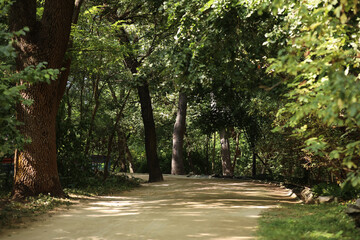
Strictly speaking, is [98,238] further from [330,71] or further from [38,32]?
[38,32]

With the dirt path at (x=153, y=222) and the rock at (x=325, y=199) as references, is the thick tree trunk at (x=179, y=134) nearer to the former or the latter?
the dirt path at (x=153, y=222)

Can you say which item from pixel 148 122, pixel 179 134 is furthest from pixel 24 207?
pixel 179 134

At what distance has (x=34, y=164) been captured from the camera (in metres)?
9.38

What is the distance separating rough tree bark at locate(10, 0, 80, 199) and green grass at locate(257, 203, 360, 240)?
18.1 feet

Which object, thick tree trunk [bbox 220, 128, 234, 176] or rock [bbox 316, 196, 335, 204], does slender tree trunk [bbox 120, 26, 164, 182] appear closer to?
thick tree trunk [bbox 220, 128, 234, 176]

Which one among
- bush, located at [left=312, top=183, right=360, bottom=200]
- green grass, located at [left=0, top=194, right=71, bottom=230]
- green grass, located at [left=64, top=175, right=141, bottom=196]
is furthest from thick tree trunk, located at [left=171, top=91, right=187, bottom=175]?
green grass, located at [left=0, top=194, right=71, bottom=230]

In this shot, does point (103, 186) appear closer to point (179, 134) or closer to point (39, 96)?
point (39, 96)

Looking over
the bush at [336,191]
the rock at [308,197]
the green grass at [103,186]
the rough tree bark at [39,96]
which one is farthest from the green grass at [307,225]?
the green grass at [103,186]

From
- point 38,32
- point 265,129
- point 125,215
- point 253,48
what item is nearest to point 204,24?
point 253,48

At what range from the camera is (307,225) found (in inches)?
244

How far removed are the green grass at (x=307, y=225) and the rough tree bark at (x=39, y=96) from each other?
5531 millimetres

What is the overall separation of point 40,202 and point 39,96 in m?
2.59

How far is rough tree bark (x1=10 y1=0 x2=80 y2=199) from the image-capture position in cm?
932

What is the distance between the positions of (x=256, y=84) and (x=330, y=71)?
6.92 metres
